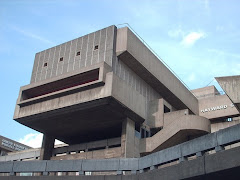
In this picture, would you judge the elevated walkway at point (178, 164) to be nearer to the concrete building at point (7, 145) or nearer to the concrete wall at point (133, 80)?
the concrete wall at point (133, 80)

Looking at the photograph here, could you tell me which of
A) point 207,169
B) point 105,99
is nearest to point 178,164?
point 207,169

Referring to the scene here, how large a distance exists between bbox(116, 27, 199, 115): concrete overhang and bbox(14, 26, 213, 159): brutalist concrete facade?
0.14 metres

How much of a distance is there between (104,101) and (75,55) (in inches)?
402

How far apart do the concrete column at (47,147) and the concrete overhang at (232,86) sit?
101ft

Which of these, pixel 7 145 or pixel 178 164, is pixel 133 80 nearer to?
pixel 178 164

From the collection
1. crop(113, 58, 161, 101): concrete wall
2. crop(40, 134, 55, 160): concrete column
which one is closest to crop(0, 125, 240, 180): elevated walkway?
crop(113, 58, 161, 101): concrete wall

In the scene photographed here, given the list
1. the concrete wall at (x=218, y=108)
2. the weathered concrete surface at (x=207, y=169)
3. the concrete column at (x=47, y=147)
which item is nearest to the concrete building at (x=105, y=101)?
the concrete column at (x=47, y=147)

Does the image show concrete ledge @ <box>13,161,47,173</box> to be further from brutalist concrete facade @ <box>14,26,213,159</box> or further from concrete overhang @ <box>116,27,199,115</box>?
concrete overhang @ <box>116,27,199,115</box>

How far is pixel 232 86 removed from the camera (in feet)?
97.0

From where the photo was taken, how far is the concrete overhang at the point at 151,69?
46219 mm

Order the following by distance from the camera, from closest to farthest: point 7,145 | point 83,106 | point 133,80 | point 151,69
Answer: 1. point 83,106
2. point 133,80
3. point 151,69
4. point 7,145

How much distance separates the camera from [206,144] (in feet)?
63.8

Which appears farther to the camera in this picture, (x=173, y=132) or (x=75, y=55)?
(x=75, y=55)

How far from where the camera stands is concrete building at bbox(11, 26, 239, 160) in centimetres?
4325
